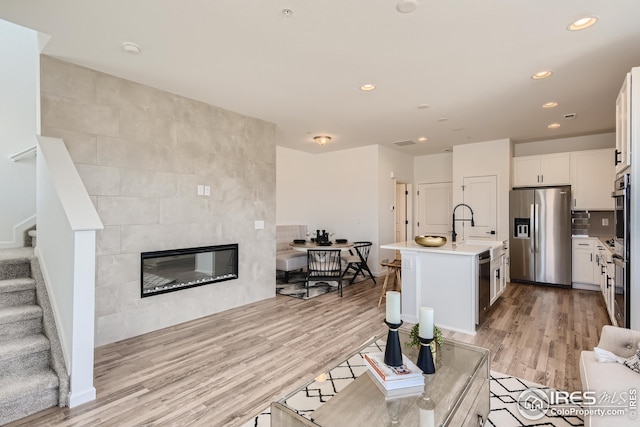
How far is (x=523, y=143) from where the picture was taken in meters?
6.53

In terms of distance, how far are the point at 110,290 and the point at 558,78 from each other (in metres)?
5.18

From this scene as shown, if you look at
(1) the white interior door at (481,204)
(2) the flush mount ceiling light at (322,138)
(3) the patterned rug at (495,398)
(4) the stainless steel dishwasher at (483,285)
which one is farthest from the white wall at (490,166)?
(3) the patterned rug at (495,398)

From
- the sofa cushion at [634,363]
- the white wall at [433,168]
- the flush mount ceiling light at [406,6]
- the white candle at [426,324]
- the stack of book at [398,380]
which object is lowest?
the stack of book at [398,380]

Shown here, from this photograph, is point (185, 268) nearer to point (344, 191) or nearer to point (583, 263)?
point (344, 191)

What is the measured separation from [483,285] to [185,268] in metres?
3.58

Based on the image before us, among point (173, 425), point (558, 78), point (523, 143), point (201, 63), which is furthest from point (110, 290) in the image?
point (523, 143)

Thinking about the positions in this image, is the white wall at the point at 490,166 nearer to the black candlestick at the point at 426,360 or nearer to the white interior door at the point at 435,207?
the white interior door at the point at 435,207

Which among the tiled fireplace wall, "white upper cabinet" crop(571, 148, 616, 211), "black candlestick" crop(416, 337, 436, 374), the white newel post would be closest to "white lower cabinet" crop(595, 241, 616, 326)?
"white upper cabinet" crop(571, 148, 616, 211)

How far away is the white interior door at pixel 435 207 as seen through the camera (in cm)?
750

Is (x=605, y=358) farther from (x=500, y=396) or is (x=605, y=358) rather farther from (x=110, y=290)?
(x=110, y=290)

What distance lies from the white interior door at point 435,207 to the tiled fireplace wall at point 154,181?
4.59m

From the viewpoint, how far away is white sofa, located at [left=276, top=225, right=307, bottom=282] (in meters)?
5.77

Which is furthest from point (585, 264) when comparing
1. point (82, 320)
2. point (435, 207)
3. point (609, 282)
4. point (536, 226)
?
point (82, 320)

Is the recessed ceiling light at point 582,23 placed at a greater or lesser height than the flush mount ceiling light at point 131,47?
lesser
